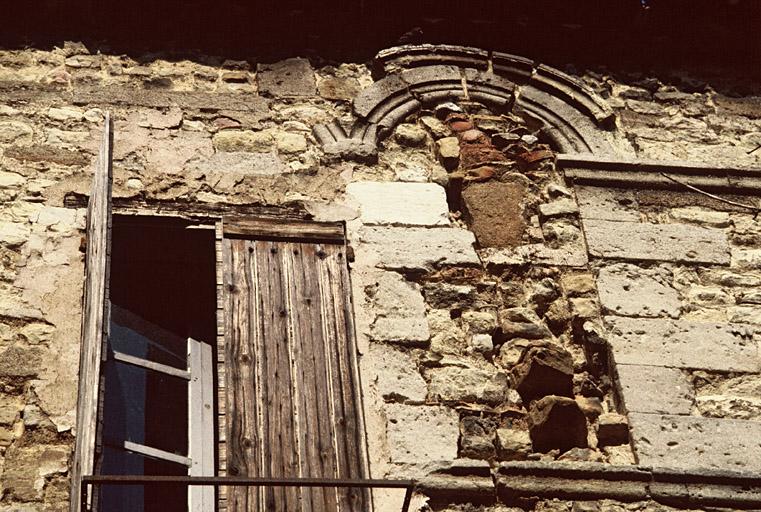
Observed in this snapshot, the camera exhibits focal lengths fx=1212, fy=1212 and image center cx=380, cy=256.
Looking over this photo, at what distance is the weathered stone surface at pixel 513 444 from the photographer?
199 inches

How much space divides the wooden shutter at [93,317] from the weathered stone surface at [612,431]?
84.4 inches

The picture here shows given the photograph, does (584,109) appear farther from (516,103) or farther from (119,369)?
(119,369)

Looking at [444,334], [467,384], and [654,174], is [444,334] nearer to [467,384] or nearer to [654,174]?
[467,384]

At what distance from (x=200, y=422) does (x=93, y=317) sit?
976 mm

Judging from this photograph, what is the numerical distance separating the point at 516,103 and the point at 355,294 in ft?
5.36

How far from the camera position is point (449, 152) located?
609cm

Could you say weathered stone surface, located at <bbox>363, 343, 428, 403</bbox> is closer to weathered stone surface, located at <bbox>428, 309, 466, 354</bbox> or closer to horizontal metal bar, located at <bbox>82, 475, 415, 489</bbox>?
→ weathered stone surface, located at <bbox>428, 309, 466, 354</bbox>

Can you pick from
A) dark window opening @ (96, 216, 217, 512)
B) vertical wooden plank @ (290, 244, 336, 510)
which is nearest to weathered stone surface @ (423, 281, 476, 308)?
vertical wooden plank @ (290, 244, 336, 510)

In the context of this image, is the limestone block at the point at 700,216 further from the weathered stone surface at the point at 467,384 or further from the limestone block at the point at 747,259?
the weathered stone surface at the point at 467,384

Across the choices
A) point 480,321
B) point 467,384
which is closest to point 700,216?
point 480,321

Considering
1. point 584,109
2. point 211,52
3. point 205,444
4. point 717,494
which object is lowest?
point 717,494

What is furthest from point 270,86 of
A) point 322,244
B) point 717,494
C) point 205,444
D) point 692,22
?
point 717,494

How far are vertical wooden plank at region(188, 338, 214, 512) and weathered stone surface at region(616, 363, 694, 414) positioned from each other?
5.88ft

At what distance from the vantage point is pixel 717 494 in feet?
16.2
